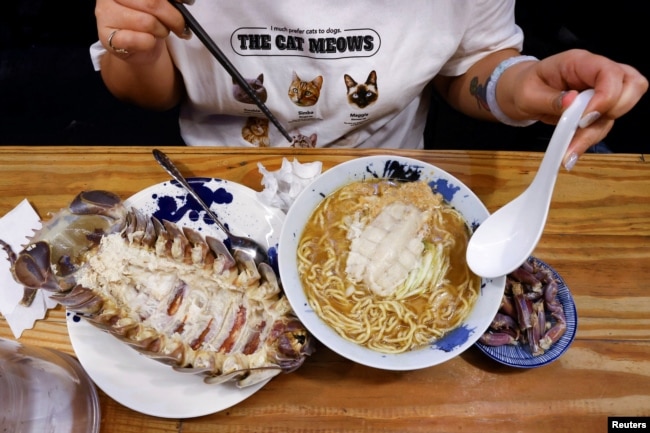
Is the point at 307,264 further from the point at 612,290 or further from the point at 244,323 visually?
the point at 612,290

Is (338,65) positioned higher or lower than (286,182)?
higher

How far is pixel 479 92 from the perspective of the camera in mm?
1731

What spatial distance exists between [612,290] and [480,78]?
85 centimetres

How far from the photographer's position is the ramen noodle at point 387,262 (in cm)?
139

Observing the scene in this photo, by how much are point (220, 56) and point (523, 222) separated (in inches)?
38.9

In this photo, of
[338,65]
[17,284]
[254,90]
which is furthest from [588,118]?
[17,284]

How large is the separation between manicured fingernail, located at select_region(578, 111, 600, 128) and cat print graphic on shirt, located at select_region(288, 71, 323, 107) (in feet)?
2.77

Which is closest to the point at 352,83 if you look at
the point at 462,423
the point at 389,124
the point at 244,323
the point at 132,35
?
the point at 389,124

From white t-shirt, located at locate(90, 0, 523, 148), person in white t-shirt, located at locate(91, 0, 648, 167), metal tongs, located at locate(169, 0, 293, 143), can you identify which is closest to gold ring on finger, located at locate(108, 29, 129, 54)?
person in white t-shirt, located at locate(91, 0, 648, 167)

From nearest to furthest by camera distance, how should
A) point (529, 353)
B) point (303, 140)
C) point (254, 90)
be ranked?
point (529, 353), point (254, 90), point (303, 140)

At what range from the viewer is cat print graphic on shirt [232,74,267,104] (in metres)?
1.68

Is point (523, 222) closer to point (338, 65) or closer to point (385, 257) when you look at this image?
point (385, 257)

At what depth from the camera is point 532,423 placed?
1.41 meters

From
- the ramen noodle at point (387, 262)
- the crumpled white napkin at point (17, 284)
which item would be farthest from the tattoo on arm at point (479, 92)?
the crumpled white napkin at point (17, 284)
